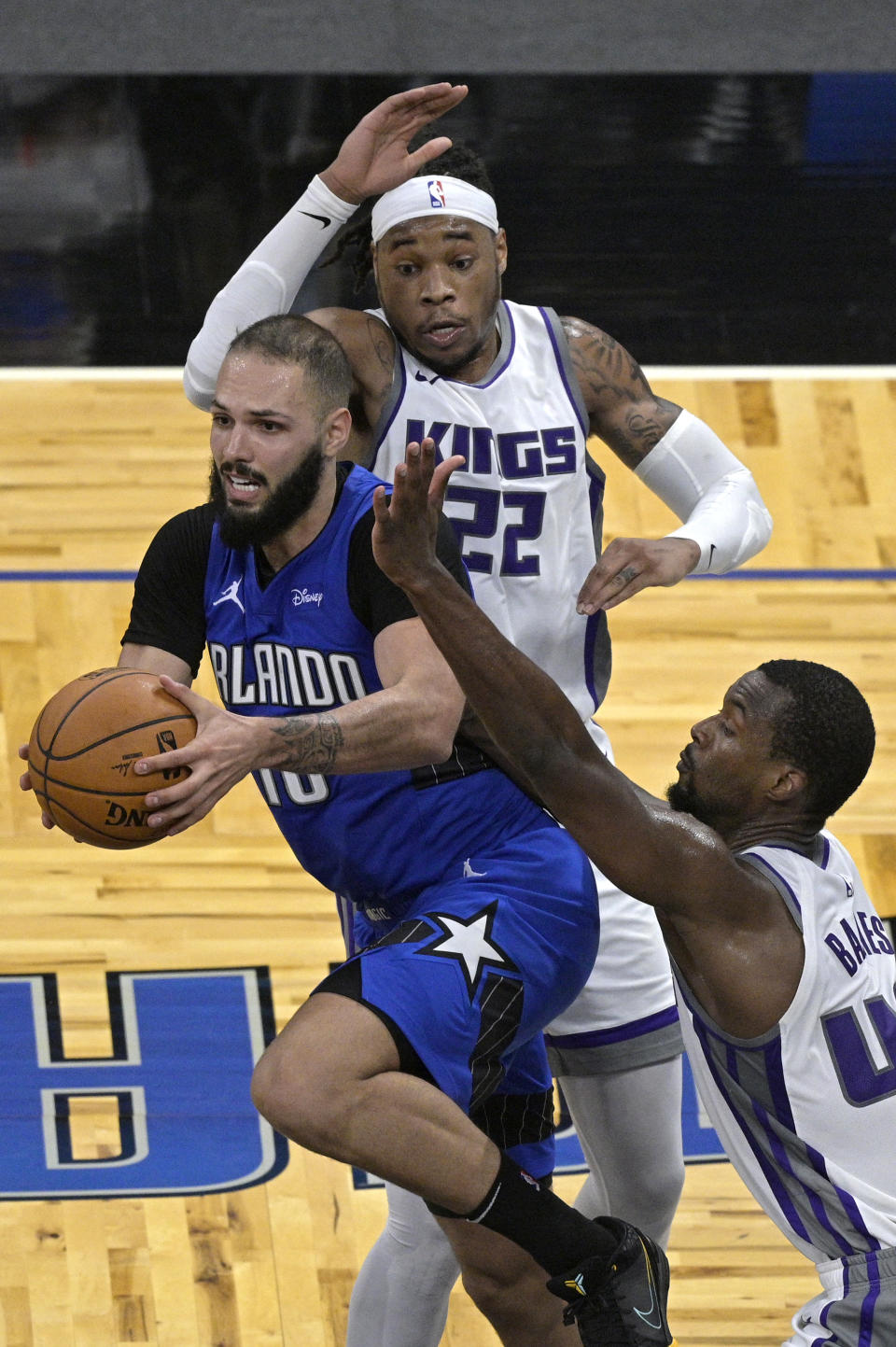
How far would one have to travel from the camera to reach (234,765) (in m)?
3.63

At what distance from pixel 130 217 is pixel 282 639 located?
6.14 m

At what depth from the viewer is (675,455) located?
4.99 metres

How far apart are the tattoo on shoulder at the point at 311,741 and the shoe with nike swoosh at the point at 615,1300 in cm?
109

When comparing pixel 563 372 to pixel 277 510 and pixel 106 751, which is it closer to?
pixel 277 510

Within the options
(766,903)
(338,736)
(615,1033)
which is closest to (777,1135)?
(766,903)

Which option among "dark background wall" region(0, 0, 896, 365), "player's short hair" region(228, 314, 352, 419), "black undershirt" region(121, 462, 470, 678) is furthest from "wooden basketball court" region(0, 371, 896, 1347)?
"player's short hair" region(228, 314, 352, 419)

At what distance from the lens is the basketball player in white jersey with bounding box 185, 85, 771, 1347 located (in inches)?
181

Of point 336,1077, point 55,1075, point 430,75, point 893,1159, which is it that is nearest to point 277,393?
point 336,1077

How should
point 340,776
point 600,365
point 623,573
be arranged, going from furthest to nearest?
point 600,365, point 623,573, point 340,776

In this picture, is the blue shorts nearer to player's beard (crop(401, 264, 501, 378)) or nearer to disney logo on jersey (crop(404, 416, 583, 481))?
disney logo on jersey (crop(404, 416, 583, 481))

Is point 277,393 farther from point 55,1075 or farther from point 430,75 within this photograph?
point 430,75

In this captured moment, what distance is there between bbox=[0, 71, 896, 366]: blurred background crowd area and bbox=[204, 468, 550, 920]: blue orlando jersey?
4877 millimetres

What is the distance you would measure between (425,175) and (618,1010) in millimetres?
2044

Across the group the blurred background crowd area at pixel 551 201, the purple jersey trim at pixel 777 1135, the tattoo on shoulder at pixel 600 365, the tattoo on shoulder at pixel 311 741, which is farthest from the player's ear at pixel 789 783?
the blurred background crowd area at pixel 551 201
